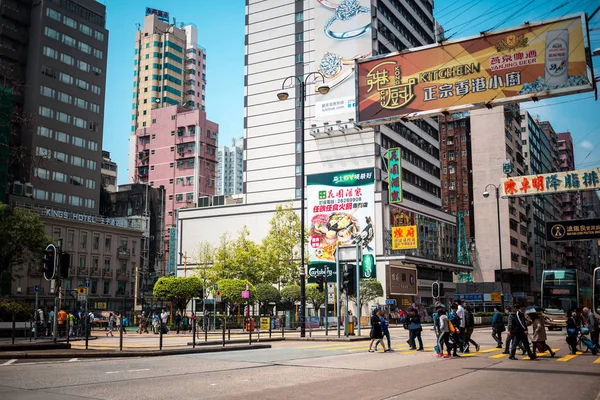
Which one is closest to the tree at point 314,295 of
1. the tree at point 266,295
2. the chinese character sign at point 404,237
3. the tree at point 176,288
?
the tree at point 266,295

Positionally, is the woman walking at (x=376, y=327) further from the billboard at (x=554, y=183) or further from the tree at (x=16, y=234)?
the tree at (x=16, y=234)

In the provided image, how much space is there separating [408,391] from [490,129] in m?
102

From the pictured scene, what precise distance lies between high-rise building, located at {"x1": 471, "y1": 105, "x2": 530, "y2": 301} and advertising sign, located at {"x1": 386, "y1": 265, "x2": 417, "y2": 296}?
35014 mm

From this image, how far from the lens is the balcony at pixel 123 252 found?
73.4m

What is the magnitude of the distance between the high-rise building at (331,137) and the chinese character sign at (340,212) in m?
0.75

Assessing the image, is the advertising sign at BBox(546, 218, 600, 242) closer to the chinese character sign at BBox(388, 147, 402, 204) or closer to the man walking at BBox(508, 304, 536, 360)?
the man walking at BBox(508, 304, 536, 360)

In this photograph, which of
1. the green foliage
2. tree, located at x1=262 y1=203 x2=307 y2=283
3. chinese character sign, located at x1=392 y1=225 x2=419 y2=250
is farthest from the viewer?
chinese character sign, located at x1=392 y1=225 x2=419 y2=250

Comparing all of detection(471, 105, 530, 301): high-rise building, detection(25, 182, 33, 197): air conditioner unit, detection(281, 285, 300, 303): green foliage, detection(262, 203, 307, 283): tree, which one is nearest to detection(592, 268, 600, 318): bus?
detection(281, 285, 300, 303): green foliage

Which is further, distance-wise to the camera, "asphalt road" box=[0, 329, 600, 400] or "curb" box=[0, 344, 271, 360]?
"curb" box=[0, 344, 271, 360]

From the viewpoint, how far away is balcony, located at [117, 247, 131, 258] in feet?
241

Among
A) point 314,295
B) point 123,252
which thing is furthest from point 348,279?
point 123,252

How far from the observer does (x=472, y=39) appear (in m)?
15.5

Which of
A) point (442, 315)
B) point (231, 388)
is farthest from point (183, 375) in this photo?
point (442, 315)

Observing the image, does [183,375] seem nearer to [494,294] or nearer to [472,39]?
[472,39]
